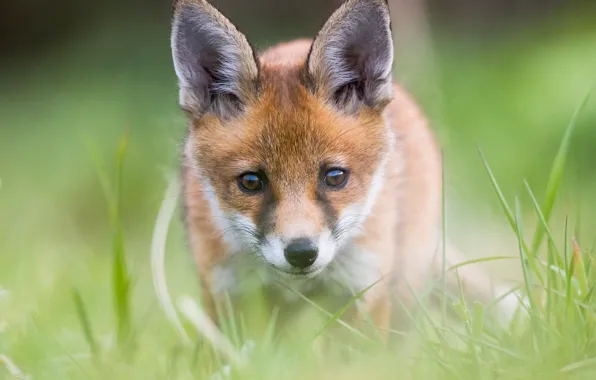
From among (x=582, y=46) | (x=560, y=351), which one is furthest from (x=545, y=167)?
(x=560, y=351)

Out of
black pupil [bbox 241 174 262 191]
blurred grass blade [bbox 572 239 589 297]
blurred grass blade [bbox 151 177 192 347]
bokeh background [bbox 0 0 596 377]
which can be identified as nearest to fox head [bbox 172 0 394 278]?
black pupil [bbox 241 174 262 191]

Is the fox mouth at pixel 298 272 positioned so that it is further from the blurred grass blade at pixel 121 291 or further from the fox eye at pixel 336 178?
the blurred grass blade at pixel 121 291

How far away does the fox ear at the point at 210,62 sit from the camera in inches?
133

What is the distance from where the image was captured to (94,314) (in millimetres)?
4293

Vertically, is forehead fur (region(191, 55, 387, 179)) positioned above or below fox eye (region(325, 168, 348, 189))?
above

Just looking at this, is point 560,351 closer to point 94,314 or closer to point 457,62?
point 94,314

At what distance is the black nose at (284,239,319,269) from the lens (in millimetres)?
3068

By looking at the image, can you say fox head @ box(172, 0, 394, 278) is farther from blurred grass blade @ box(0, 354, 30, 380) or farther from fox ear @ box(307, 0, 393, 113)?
blurred grass blade @ box(0, 354, 30, 380)

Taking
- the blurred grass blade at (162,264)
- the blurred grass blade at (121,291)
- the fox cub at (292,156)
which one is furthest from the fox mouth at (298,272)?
the blurred grass blade at (121,291)

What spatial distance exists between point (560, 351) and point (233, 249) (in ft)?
5.12

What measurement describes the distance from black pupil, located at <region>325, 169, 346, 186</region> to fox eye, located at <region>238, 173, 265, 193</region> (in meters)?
0.26

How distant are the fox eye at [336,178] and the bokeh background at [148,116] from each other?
0.86m

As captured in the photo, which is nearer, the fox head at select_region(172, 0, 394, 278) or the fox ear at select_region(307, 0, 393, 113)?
the fox head at select_region(172, 0, 394, 278)

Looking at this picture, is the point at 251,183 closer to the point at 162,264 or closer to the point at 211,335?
the point at 162,264
